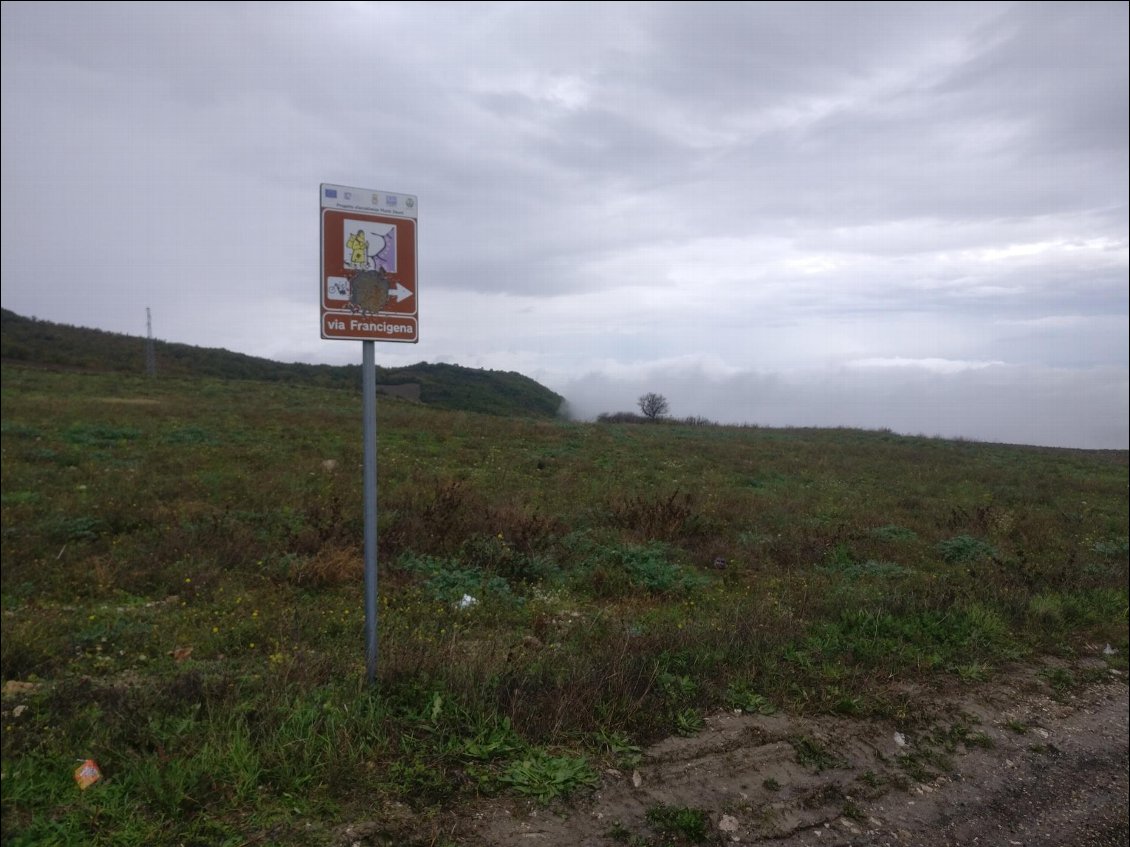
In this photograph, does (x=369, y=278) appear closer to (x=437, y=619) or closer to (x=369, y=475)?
(x=369, y=475)

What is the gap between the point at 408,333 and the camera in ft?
11.5

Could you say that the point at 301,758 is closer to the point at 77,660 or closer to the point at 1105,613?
the point at 77,660

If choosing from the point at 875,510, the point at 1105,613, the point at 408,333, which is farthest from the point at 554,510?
the point at 408,333

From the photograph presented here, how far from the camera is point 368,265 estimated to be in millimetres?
3420

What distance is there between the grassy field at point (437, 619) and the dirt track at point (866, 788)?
0.16 meters

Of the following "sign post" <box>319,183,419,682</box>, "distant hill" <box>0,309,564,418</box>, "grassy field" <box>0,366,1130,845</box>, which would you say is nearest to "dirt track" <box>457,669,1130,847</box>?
"grassy field" <box>0,366,1130,845</box>

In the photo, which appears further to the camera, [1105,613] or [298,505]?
[298,505]

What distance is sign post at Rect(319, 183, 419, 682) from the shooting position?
3.32 m

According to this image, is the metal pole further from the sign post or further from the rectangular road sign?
the rectangular road sign

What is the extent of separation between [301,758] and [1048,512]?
13.2 meters

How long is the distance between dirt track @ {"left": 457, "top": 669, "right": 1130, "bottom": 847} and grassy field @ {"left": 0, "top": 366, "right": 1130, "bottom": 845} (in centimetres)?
16

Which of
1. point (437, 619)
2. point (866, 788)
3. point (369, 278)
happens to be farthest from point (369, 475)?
point (866, 788)

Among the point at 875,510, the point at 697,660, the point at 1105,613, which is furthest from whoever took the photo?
the point at 875,510

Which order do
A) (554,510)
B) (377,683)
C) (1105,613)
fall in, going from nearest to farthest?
(377,683) → (1105,613) → (554,510)
